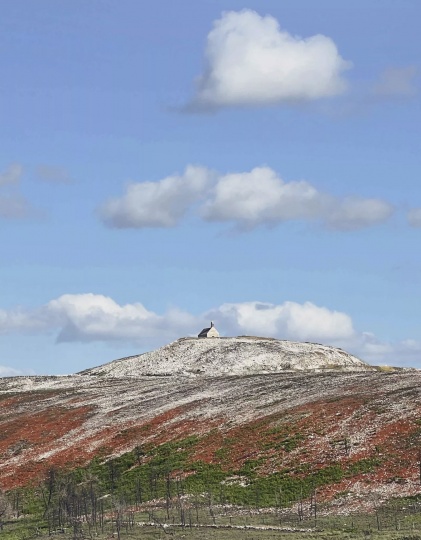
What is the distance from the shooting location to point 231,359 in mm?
155250

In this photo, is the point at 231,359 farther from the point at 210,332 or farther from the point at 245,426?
the point at 245,426

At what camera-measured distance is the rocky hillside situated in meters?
79.2

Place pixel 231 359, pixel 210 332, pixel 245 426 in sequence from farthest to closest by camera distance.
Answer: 1. pixel 210 332
2. pixel 231 359
3. pixel 245 426

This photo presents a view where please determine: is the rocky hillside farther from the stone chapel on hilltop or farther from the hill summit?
the stone chapel on hilltop

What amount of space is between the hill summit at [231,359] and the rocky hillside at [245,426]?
253cm

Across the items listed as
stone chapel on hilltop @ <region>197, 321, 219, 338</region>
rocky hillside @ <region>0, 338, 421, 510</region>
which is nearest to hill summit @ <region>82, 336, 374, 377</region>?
rocky hillside @ <region>0, 338, 421, 510</region>

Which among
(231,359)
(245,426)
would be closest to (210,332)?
(231,359)

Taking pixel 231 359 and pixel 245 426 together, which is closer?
pixel 245 426

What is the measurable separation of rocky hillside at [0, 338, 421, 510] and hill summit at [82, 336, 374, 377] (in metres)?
2.53

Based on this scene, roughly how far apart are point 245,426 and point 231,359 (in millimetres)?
58951

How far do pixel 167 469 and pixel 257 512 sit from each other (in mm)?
16011

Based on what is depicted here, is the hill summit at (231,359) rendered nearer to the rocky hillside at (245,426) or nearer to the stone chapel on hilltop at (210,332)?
the rocky hillside at (245,426)

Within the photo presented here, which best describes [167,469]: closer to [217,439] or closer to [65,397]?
[217,439]

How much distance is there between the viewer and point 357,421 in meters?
89.4
